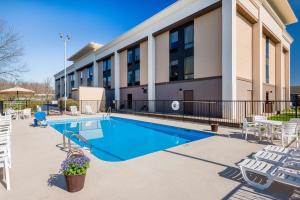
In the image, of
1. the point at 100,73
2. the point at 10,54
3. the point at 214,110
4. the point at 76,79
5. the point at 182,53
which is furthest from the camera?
the point at 76,79

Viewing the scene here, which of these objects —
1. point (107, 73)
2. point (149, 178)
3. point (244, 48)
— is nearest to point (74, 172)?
point (149, 178)

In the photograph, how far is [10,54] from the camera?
20922mm

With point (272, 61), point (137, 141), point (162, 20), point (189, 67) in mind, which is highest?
point (162, 20)

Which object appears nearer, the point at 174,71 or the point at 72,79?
the point at 174,71

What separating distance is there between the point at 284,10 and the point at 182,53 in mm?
14892

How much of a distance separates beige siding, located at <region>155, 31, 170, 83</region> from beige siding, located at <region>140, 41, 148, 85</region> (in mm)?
2096

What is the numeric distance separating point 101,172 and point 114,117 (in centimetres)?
1340

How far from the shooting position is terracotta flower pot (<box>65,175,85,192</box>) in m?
3.19

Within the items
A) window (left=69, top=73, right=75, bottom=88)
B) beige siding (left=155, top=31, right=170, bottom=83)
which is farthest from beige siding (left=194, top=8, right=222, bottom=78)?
window (left=69, top=73, right=75, bottom=88)

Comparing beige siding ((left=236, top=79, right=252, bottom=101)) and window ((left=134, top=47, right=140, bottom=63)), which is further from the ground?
window ((left=134, top=47, right=140, bottom=63))

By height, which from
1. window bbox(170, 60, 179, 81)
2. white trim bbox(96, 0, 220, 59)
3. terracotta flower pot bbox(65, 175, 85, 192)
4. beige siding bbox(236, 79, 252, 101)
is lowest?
terracotta flower pot bbox(65, 175, 85, 192)

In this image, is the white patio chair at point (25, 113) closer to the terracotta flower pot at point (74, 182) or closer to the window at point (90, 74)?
the terracotta flower pot at point (74, 182)

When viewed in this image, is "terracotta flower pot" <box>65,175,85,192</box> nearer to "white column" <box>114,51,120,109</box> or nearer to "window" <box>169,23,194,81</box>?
"window" <box>169,23,194,81</box>

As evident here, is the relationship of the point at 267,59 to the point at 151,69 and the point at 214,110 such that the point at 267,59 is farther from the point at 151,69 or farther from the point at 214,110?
the point at 151,69
